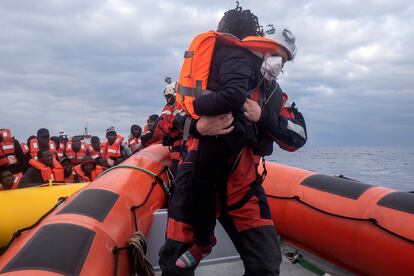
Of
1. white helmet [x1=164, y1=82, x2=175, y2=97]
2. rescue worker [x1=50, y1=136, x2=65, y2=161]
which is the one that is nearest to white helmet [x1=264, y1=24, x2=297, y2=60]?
white helmet [x1=164, y1=82, x2=175, y2=97]

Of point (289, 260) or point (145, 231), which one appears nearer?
point (145, 231)

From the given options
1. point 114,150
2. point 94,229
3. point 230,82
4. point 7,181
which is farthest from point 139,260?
point 114,150

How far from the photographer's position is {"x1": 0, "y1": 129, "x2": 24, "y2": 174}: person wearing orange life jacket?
20.7 feet

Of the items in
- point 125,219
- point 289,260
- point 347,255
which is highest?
point 125,219

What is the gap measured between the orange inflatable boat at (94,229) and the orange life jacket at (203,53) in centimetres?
82

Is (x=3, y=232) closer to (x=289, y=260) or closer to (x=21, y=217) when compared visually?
(x=21, y=217)

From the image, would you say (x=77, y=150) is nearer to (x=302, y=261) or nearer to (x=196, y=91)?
(x=302, y=261)

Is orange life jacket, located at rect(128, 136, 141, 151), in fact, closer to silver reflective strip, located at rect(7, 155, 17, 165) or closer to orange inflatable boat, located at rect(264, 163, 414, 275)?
silver reflective strip, located at rect(7, 155, 17, 165)

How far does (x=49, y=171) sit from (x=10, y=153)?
167 cm

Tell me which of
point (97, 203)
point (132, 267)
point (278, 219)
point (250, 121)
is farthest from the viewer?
point (278, 219)

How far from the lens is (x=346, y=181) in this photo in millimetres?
3025

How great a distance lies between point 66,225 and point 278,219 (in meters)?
1.84

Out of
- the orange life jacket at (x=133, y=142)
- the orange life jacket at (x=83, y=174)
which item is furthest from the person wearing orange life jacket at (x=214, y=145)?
the orange life jacket at (x=133, y=142)

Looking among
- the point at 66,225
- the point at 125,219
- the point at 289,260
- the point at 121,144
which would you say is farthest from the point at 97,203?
the point at 121,144
